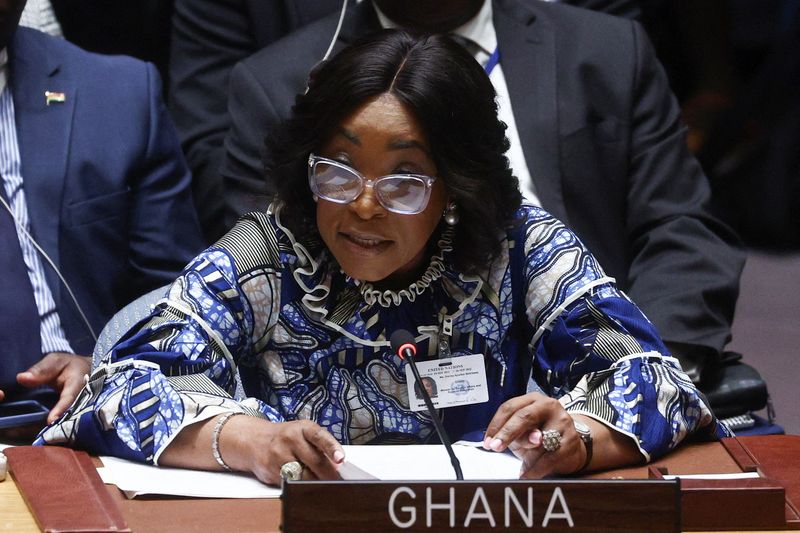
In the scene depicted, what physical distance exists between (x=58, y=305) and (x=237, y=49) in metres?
0.88

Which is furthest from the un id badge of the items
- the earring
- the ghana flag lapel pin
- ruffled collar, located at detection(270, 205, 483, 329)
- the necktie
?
the ghana flag lapel pin

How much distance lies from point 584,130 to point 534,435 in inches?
48.7

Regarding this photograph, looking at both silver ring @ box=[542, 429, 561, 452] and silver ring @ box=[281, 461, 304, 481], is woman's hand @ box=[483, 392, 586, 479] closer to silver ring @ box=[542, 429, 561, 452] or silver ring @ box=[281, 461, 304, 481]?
silver ring @ box=[542, 429, 561, 452]

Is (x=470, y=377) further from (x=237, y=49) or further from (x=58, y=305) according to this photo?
(x=237, y=49)

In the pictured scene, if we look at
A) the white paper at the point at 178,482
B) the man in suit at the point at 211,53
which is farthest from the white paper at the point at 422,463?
the man in suit at the point at 211,53

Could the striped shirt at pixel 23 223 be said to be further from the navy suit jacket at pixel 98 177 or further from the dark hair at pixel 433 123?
the dark hair at pixel 433 123

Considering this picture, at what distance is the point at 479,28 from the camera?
312 cm

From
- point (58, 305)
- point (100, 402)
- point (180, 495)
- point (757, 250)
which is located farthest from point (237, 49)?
point (757, 250)

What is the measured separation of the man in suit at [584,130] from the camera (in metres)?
3.02

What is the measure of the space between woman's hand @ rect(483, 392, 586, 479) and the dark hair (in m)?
0.40

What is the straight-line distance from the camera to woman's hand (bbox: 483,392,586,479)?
1948mm

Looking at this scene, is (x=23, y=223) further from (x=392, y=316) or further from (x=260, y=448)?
(x=260, y=448)

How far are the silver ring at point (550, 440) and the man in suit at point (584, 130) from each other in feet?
3.45

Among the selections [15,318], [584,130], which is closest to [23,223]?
[15,318]
